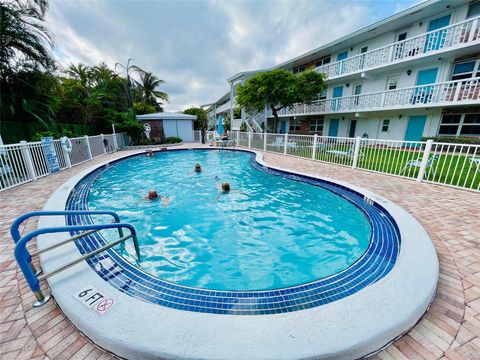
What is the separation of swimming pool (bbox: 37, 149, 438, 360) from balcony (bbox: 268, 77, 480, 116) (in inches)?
444

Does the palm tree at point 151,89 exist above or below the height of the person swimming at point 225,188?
above

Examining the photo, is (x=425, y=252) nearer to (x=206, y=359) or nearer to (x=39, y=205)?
(x=206, y=359)

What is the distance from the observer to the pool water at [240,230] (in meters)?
3.26

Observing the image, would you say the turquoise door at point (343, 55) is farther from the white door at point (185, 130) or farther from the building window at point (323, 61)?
the white door at point (185, 130)

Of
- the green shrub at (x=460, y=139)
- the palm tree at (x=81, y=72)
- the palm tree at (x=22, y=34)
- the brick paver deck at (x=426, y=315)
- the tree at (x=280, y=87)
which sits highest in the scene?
the palm tree at (x=81, y=72)

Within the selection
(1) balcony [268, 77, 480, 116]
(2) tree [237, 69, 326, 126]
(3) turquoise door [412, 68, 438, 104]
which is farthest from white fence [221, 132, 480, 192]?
(3) turquoise door [412, 68, 438, 104]

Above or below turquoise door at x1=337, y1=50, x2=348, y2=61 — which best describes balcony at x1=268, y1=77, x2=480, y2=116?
below

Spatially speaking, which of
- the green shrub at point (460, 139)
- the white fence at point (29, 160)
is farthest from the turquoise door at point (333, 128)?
the white fence at point (29, 160)

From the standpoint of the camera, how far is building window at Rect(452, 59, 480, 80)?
1015 cm

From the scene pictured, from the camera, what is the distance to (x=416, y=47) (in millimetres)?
11336

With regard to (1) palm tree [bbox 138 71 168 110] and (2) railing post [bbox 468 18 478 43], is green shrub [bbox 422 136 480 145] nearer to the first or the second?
(2) railing post [bbox 468 18 478 43]

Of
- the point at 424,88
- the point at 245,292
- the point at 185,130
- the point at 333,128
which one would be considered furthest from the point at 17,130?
the point at 424,88

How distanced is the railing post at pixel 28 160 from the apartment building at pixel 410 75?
17.2 metres

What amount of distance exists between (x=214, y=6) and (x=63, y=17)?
6.77m
